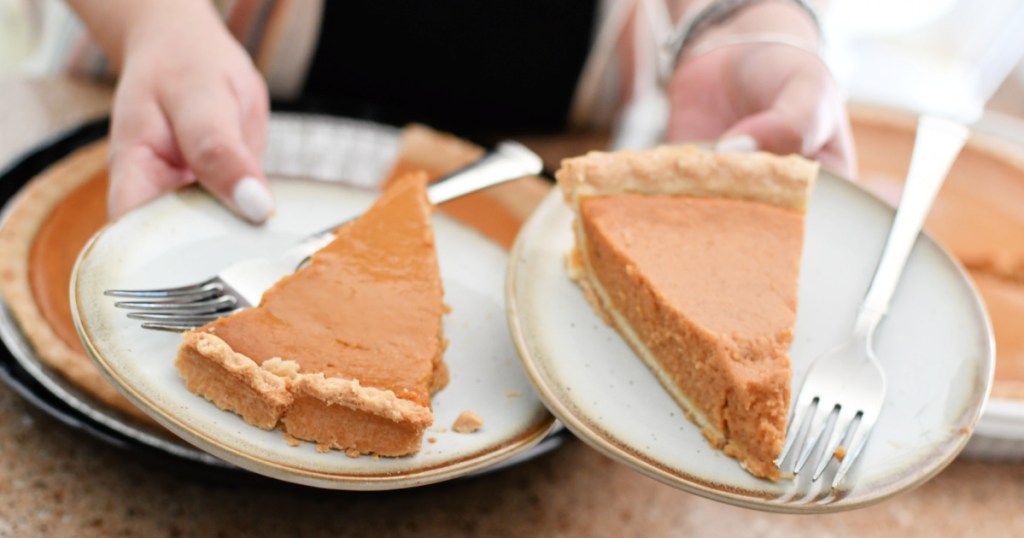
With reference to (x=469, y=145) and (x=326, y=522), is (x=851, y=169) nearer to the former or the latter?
(x=469, y=145)

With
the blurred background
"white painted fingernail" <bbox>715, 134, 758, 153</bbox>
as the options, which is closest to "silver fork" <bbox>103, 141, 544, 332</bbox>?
"white painted fingernail" <bbox>715, 134, 758, 153</bbox>

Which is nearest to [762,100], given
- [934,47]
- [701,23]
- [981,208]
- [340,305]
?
[701,23]

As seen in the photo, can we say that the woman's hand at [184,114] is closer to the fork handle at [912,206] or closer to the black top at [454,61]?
the black top at [454,61]

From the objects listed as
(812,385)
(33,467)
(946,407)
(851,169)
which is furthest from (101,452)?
(851,169)

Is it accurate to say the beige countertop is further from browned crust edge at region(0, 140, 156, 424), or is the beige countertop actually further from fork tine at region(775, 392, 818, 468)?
fork tine at region(775, 392, 818, 468)

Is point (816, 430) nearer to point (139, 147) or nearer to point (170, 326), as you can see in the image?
point (170, 326)
